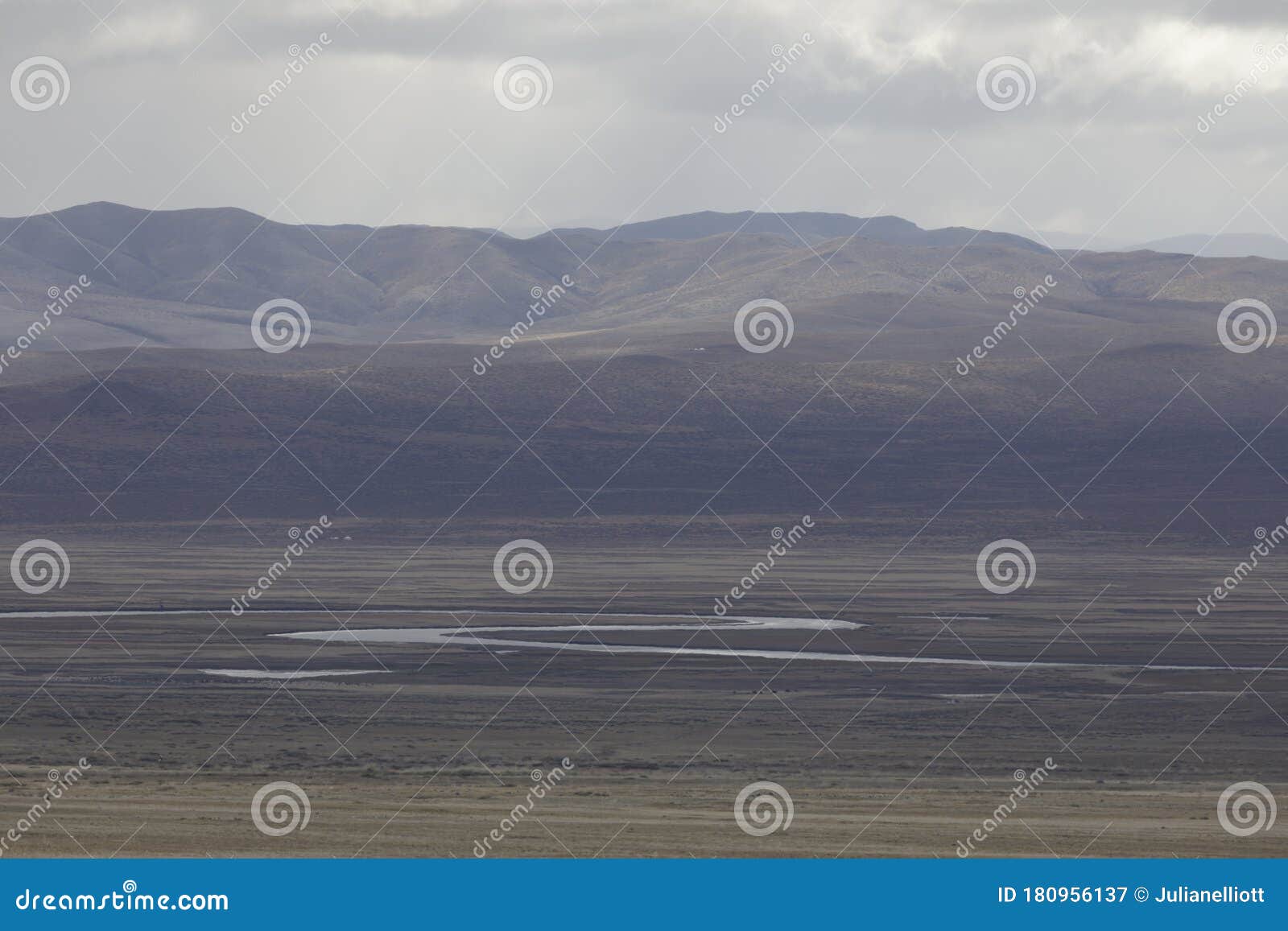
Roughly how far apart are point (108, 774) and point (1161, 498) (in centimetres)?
6063

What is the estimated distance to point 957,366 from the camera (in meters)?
105

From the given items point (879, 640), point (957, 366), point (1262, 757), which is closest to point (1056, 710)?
point (1262, 757)

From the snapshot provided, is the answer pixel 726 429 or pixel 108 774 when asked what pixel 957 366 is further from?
pixel 108 774
